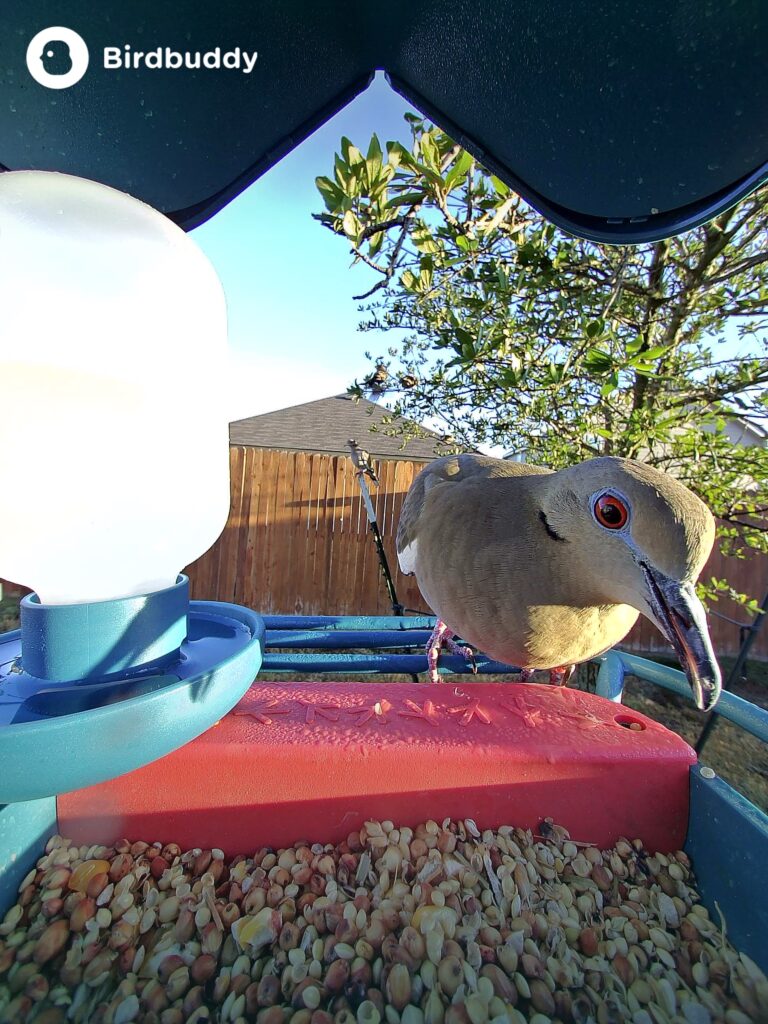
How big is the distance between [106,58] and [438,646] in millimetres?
2133

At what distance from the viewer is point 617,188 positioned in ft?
3.10

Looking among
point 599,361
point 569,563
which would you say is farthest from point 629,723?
point 599,361

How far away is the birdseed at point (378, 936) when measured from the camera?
2.68 feet

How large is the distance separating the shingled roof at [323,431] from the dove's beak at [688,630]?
11.0 meters

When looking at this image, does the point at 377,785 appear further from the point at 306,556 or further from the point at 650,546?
the point at 306,556

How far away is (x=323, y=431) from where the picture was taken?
14.1 m

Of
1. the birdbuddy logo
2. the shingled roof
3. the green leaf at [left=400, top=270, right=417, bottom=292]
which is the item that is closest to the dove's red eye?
the birdbuddy logo

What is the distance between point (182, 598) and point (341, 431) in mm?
13508

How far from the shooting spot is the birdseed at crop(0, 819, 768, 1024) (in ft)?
2.68

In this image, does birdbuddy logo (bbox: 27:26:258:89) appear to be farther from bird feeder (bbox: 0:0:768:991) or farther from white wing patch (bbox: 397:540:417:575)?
white wing patch (bbox: 397:540:417:575)

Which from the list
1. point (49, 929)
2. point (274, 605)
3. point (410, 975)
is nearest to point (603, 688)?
point (410, 975)

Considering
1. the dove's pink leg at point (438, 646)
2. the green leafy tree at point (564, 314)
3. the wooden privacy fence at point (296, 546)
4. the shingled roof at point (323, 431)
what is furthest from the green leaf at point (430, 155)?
the shingled roof at point (323, 431)

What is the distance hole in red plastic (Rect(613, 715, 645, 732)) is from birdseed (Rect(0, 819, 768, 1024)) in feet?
0.82

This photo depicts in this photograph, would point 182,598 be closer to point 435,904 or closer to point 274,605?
point 435,904
